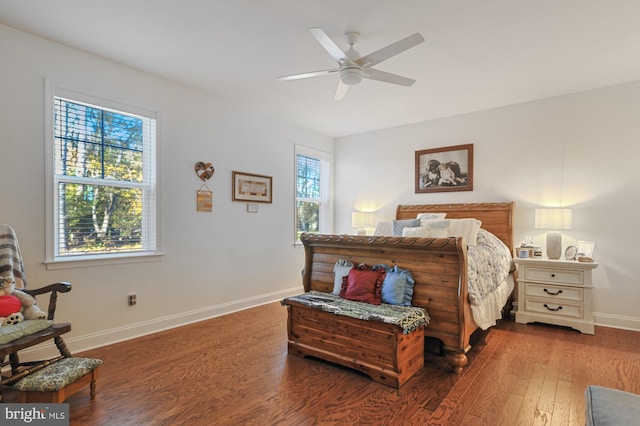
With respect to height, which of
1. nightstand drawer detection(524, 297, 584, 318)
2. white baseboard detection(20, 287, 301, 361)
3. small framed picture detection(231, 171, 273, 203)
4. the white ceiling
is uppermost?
the white ceiling

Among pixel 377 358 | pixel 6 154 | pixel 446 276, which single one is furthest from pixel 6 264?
pixel 446 276

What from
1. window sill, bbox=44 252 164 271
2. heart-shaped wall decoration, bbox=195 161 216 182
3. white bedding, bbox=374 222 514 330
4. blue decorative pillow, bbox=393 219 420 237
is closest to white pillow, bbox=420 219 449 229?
blue decorative pillow, bbox=393 219 420 237

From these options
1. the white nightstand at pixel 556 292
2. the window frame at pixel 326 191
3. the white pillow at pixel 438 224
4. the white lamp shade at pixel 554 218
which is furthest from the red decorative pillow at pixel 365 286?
the window frame at pixel 326 191

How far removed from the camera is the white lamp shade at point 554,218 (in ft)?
12.0

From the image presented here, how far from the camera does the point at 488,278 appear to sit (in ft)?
10.3

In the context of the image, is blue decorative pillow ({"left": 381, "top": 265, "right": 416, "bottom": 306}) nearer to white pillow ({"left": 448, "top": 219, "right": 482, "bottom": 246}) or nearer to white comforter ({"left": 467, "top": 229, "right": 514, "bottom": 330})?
white comforter ({"left": 467, "top": 229, "right": 514, "bottom": 330})

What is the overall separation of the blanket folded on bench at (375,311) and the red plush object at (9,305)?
1768 mm

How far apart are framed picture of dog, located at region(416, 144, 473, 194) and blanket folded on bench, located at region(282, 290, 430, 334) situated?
2631 mm

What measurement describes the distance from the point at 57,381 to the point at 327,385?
5.27 ft

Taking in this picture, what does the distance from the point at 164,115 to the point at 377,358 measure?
3106 mm

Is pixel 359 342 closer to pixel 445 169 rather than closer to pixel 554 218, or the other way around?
pixel 554 218

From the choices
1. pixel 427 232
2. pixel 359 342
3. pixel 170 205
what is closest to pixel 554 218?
pixel 427 232

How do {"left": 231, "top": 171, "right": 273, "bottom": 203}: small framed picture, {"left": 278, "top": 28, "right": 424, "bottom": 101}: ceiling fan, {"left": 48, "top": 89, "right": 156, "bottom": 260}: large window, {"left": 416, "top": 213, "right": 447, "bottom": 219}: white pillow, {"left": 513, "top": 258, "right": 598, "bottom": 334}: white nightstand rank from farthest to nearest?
1. {"left": 416, "top": 213, "right": 447, "bottom": 219}: white pillow
2. {"left": 231, "top": 171, "right": 273, "bottom": 203}: small framed picture
3. {"left": 513, "top": 258, "right": 598, "bottom": 334}: white nightstand
4. {"left": 48, "top": 89, "right": 156, "bottom": 260}: large window
5. {"left": 278, "top": 28, "right": 424, "bottom": 101}: ceiling fan

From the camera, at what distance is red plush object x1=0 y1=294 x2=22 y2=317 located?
6.77 feet
